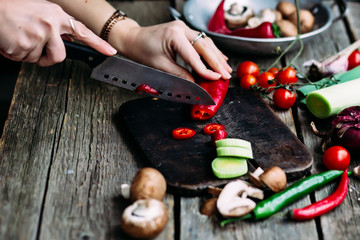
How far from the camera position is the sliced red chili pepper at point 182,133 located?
6.94ft

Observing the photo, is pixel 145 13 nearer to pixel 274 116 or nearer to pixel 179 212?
pixel 274 116

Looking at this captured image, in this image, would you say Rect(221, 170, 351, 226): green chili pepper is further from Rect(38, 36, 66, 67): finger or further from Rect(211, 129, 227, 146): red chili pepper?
Rect(38, 36, 66, 67): finger

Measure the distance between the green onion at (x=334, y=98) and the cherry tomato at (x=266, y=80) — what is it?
0.26m

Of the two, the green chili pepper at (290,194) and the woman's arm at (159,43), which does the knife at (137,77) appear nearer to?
the woman's arm at (159,43)

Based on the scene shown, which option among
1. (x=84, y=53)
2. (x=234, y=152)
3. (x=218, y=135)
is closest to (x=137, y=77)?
(x=84, y=53)

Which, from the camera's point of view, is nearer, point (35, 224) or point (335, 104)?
point (35, 224)

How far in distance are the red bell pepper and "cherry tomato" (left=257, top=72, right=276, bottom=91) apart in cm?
35

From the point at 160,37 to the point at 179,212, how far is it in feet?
3.47

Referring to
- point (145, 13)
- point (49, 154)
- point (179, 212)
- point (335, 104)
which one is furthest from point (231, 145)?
point (145, 13)

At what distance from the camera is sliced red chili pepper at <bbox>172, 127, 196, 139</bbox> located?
212cm

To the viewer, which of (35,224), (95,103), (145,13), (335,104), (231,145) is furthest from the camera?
(145,13)

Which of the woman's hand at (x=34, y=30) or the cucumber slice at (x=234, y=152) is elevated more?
the woman's hand at (x=34, y=30)

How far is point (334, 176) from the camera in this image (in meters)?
1.96

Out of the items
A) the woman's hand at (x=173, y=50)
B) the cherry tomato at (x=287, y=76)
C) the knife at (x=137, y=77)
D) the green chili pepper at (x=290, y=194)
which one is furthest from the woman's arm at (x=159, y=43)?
the green chili pepper at (x=290, y=194)
